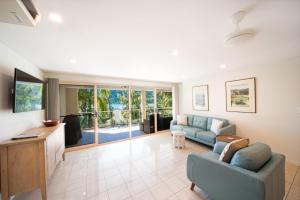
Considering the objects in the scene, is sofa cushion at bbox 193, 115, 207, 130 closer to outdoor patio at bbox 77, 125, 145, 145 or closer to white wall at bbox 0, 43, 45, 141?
outdoor patio at bbox 77, 125, 145, 145

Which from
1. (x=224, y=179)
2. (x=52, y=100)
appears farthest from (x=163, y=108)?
(x=224, y=179)

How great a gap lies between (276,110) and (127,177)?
12.0 ft

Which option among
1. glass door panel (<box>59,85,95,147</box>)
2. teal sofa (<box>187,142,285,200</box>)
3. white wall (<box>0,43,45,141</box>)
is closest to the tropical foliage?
glass door panel (<box>59,85,95,147</box>)

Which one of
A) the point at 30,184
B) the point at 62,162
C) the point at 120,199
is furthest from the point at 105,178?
the point at 62,162

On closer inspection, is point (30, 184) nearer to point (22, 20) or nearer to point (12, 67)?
point (12, 67)

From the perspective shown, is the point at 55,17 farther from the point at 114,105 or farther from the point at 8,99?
the point at 114,105

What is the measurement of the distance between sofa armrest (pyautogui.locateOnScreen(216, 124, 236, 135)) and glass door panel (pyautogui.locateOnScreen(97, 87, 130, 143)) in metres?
3.25

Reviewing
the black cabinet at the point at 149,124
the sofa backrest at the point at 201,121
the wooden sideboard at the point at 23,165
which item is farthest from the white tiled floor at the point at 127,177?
the black cabinet at the point at 149,124

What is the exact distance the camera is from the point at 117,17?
4.62 ft

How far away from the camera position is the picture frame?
4.77m

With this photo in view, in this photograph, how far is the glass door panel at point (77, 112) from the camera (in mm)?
4090

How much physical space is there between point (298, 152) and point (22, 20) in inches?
197

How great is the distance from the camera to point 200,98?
500 cm

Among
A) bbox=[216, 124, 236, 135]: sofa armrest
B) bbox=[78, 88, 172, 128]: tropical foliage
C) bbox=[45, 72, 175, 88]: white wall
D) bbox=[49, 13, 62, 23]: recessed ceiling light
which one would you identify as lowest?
bbox=[216, 124, 236, 135]: sofa armrest
